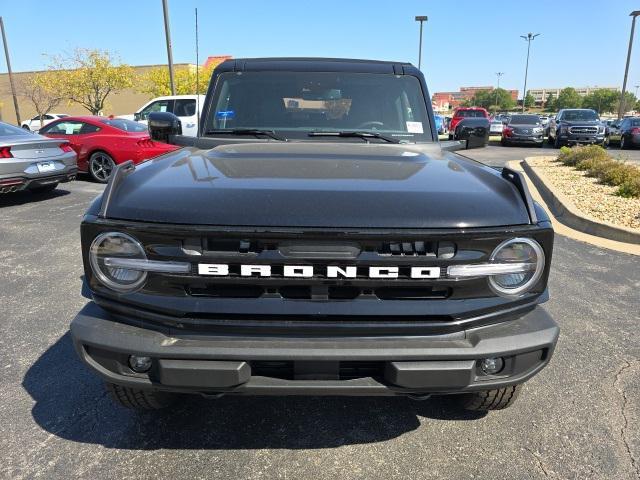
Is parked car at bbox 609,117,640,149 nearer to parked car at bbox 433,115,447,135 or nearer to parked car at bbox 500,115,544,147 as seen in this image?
parked car at bbox 500,115,544,147

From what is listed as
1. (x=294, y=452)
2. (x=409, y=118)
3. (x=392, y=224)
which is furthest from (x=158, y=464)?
(x=409, y=118)

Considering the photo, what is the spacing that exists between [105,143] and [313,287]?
988 cm

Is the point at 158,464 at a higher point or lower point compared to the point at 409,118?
lower

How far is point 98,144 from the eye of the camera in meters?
10.6

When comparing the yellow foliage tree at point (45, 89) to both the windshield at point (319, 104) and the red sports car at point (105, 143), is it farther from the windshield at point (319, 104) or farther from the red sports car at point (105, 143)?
the windshield at point (319, 104)

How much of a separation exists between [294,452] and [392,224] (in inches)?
48.6

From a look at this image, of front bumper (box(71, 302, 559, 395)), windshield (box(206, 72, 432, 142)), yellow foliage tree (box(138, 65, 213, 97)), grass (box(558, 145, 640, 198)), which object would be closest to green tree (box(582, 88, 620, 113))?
yellow foliage tree (box(138, 65, 213, 97))

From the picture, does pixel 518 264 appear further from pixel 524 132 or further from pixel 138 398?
pixel 524 132

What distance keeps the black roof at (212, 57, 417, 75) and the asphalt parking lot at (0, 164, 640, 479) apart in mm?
2213

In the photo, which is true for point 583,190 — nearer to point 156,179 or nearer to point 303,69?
point 303,69

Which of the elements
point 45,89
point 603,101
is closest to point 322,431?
point 45,89

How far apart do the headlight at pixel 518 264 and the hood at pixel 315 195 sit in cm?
9

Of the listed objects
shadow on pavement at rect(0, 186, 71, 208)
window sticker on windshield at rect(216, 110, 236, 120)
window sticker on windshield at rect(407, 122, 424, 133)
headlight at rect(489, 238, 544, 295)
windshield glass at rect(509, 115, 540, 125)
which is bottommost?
shadow on pavement at rect(0, 186, 71, 208)

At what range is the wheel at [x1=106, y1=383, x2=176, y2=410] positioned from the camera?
2.37 meters
